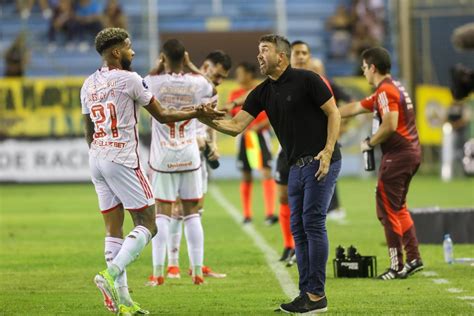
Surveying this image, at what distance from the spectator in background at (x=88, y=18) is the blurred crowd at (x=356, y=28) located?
21.3 ft

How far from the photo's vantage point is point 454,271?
40.2 ft

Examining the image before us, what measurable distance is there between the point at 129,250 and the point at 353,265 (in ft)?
10.9

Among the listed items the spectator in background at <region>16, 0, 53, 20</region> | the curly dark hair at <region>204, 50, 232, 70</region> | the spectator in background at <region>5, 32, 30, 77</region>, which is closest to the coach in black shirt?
the curly dark hair at <region>204, 50, 232, 70</region>

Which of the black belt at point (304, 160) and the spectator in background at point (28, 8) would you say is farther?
the spectator in background at point (28, 8)

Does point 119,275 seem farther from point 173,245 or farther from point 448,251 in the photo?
point 448,251

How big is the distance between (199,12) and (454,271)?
892 inches

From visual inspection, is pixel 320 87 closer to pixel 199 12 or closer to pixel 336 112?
pixel 336 112

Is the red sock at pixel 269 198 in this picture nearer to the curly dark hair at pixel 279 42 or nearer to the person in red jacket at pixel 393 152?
the person in red jacket at pixel 393 152

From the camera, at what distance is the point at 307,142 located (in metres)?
9.67

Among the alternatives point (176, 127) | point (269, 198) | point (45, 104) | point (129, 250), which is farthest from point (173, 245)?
point (45, 104)

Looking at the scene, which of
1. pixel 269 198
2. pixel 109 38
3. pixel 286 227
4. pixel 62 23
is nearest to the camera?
pixel 109 38

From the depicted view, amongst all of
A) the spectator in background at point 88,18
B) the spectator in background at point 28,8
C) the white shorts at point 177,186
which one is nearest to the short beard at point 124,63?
the white shorts at point 177,186

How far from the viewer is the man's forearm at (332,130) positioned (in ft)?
31.3

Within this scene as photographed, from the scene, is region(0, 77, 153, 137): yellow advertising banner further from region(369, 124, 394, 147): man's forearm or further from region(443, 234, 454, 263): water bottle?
region(369, 124, 394, 147): man's forearm
